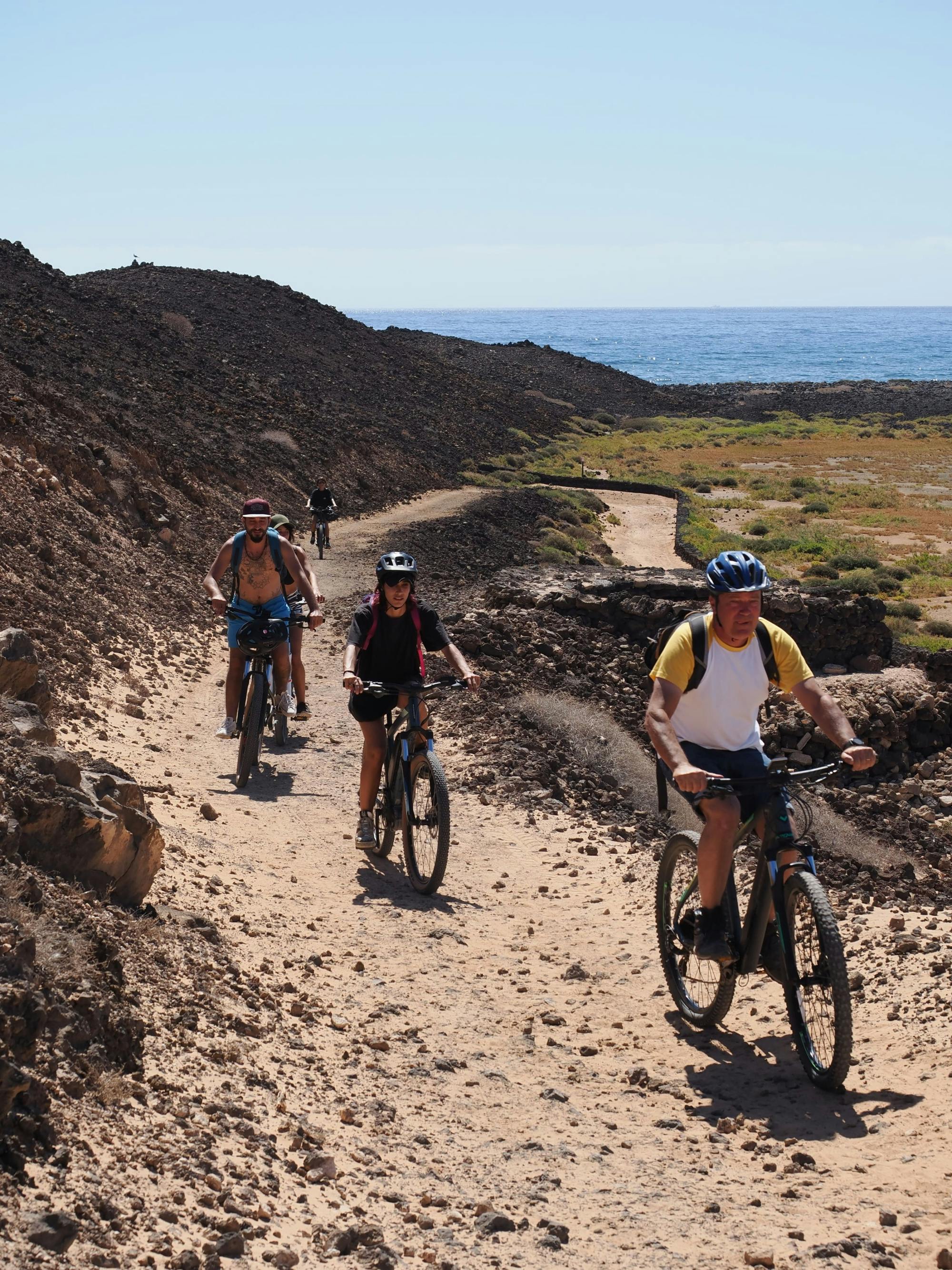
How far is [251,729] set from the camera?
9.85m

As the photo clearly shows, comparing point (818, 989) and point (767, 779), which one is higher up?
point (767, 779)

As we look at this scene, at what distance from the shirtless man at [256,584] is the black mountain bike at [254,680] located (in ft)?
0.18

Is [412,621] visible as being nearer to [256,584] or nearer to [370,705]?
[370,705]

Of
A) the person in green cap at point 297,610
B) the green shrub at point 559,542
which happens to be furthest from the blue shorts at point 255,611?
the green shrub at point 559,542

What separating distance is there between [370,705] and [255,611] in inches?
98.3

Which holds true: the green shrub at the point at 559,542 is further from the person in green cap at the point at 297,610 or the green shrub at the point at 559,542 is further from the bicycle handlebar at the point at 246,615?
the bicycle handlebar at the point at 246,615

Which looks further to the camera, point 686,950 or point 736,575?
point 686,950

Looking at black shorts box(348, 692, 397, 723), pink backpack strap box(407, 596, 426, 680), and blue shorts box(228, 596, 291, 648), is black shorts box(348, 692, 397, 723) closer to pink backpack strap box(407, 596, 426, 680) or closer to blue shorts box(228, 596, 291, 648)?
pink backpack strap box(407, 596, 426, 680)

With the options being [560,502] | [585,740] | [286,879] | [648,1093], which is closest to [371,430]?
[560,502]

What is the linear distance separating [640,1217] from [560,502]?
3633cm

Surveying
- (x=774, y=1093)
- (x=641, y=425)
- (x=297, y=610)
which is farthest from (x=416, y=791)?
(x=641, y=425)

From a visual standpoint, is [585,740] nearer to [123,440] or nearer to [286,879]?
[286,879]

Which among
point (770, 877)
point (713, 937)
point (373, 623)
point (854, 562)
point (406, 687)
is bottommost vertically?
point (854, 562)

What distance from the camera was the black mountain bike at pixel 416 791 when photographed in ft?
25.0
